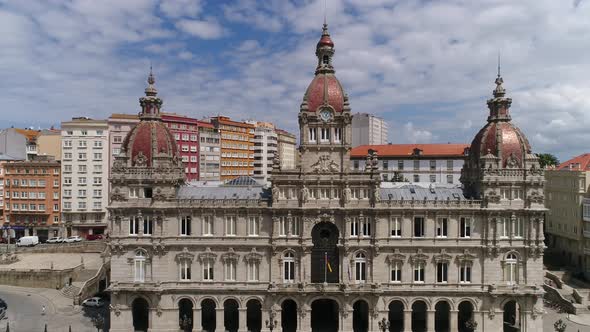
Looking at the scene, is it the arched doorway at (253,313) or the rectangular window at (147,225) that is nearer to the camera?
the rectangular window at (147,225)

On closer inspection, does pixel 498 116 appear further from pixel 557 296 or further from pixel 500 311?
pixel 557 296

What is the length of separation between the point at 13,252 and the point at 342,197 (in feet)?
241

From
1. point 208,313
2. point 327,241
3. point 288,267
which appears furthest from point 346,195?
point 208,313

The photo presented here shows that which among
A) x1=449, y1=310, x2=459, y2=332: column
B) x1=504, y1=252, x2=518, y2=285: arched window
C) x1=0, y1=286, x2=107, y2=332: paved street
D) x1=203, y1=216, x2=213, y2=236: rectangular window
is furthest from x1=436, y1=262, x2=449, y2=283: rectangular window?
x1=0, y1=286, x2=107, y2=332: paved street

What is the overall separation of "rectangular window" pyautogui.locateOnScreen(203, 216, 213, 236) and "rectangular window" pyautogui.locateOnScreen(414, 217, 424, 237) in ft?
88.3

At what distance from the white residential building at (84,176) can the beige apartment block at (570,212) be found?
9909 centimetres

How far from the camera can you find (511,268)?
58125 mm

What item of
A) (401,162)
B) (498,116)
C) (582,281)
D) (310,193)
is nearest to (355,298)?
(310,193)

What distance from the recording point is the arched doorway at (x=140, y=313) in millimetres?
61125

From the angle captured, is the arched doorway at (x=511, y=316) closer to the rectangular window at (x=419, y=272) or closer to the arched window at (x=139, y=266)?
the rectangular window at (x=419, y=272)

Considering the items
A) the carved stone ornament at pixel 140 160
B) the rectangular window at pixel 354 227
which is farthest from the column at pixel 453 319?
the carved stone ornament at pixel 140 160

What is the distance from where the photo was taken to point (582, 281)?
7794 centimetres

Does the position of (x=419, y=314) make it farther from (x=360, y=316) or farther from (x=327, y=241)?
(x=327, y=241)

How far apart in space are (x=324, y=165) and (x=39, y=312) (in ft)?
158
